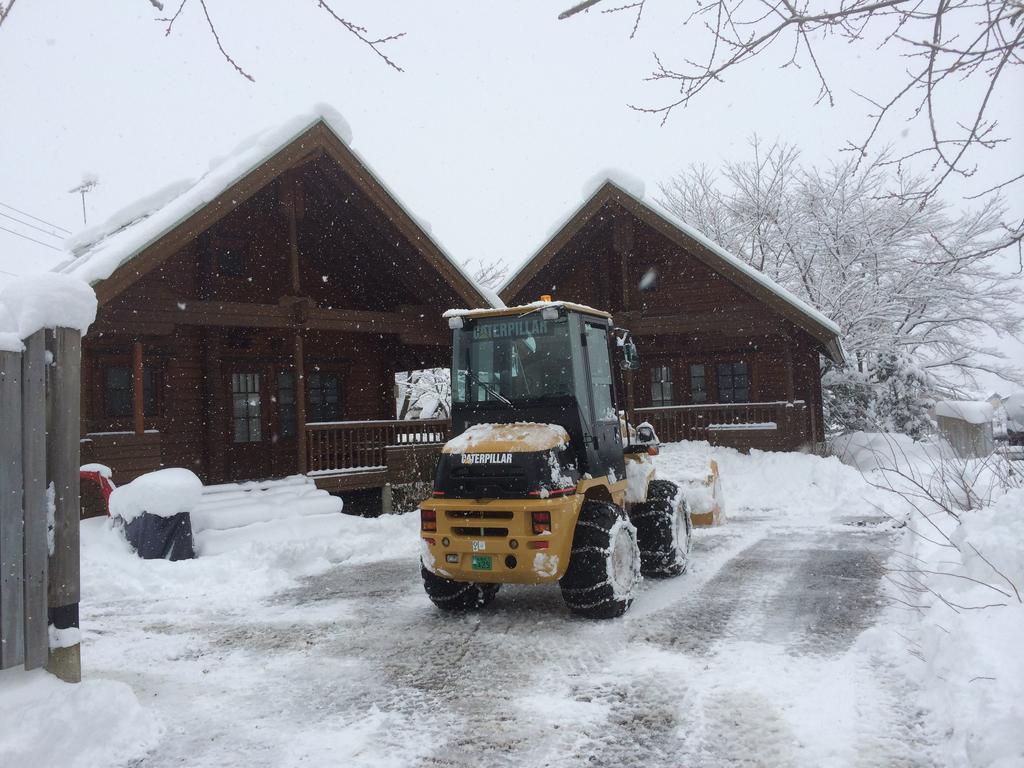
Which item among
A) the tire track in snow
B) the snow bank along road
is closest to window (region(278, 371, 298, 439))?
the snow bank along road

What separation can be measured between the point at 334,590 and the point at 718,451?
11.1 m

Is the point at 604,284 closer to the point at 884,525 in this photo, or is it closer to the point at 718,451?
the point at 718,451

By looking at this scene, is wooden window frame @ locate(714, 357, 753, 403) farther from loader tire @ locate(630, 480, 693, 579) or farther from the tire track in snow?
the tire track in snow

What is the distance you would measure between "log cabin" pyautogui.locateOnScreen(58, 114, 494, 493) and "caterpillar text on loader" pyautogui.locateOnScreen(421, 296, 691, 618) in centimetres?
598

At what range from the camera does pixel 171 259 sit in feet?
41.8

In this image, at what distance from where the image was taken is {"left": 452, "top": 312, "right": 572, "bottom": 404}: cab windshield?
262 inches

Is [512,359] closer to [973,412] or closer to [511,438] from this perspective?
[511,438]

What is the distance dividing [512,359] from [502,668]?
110 inches

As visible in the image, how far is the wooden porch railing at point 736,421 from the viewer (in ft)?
55.4

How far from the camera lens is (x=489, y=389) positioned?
22.6 ft

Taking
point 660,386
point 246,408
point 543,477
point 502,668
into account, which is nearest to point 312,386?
point 246,408

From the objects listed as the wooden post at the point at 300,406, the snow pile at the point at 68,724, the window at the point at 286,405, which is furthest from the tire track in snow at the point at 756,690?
the window at the point at 286,405

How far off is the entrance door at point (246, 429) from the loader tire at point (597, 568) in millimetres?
9469

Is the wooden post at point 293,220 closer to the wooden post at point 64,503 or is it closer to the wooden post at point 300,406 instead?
the wooden post at point 300,406
